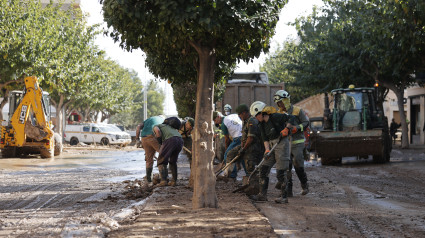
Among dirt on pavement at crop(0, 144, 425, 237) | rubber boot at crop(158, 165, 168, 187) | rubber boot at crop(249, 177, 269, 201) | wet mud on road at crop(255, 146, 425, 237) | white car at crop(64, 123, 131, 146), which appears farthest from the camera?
white car at crop(64, 123, 131, 146)

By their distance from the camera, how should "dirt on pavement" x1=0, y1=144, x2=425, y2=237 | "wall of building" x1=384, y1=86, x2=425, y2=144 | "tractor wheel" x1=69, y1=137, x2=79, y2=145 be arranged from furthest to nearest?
1. "tractor wheel" x1=69, y1=137, x2=79, y2=145
2. "wall of building" x1=384, y1=86, x2=425, y2=144
3. "dirt on pavement" x1=0, y1=144, x2=425, y2=237

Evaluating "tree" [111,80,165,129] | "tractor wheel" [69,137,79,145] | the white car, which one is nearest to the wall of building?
the white car

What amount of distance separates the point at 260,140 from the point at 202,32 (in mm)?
3327

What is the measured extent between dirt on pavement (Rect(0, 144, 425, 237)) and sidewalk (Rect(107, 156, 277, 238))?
0.4 inches

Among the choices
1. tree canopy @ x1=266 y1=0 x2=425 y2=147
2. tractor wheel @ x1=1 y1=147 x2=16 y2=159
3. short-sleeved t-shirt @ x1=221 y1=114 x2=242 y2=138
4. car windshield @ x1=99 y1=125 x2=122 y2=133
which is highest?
tree canopy @ x1=266 y1=0 x2=425 y2=147

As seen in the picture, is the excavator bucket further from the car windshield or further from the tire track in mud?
the car windshield

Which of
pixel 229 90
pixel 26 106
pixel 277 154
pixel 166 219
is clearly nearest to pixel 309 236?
pixel 166 219

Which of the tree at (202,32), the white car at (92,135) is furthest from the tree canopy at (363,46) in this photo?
the white car at (92,135)

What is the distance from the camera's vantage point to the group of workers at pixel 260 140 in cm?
925

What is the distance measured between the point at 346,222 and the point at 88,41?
30258 millimetres

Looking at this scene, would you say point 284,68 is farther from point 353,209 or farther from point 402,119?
point 353,209

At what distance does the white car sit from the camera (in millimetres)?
40750

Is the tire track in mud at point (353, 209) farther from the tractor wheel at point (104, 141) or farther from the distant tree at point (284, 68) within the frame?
the tractor wheel at point (104, 141)

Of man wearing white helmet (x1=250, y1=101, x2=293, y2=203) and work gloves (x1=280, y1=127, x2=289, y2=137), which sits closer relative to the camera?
work gloves (x1=280, y1=127, x2=289, y2=137)
